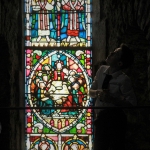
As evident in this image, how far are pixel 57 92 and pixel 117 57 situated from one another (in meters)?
5.33

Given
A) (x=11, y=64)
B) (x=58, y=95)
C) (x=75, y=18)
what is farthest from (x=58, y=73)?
(x=11, y=64)

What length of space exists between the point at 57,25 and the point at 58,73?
2.42 feet

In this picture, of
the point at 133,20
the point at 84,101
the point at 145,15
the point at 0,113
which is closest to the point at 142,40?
the point at 133,20

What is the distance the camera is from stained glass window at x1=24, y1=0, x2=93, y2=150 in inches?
515

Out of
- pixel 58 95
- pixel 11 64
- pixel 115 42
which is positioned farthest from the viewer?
pixel 58 95

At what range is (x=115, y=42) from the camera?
11094 mm

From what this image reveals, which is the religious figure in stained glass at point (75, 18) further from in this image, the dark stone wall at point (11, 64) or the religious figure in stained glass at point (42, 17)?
the dark stone wall at point (11, 64)

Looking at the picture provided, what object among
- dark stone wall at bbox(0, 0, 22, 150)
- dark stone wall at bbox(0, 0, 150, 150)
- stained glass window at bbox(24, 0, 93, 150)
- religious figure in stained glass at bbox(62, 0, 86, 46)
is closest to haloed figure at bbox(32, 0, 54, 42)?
stained glass window at bbox(24, 0, 93, 150)

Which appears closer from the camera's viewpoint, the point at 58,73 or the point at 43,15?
the point at 58,73

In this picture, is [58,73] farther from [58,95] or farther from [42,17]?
[42,17]

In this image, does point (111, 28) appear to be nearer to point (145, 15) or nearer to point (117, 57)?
point (145, 15)

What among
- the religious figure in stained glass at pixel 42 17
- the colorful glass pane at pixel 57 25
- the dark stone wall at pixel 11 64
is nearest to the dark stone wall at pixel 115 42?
the dark stone wall at pixel 11 64

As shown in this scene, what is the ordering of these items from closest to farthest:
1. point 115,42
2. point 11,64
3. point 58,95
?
point 115,42, point 11,64, point 58,95

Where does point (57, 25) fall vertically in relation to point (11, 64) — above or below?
above
